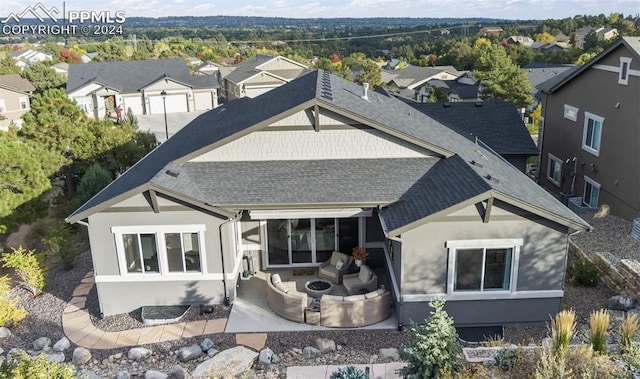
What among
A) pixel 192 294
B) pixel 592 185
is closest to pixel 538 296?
pixel 192 294

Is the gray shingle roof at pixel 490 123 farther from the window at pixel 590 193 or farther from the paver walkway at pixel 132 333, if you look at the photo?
the paver walkway at pixel 132 333

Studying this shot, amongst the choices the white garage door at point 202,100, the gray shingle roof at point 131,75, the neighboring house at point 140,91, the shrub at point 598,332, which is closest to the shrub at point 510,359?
the shrub at point 598,332

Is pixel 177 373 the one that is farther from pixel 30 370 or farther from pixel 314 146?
pixel 314 146

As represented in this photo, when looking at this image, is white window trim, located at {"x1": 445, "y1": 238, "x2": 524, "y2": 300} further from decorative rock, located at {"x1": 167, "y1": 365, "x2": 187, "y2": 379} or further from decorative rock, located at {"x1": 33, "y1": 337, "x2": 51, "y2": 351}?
decorative rock, located at {"x1": 33, "y1": 337, "x2": 51, "y2": 351}

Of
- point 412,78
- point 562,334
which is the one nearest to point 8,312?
point 562,334

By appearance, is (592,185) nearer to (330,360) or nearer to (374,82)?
(330,360)
